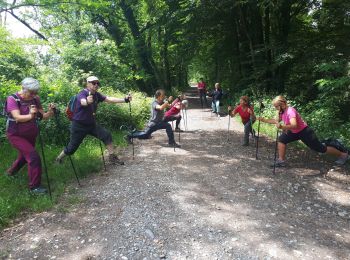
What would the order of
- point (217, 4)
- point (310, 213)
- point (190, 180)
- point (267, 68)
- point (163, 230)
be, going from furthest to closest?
point (217, 4) < point (267, 68) < point (190, 180) < point (310, 213) < point (163, 230)

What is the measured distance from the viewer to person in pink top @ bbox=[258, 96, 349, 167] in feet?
24.3

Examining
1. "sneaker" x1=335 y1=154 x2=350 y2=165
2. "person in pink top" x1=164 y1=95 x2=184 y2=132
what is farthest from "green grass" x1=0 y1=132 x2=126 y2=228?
"sneaker" x1=335 y1=154 x2=350 y2=165

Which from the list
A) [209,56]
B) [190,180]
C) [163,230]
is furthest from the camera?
[209,56]

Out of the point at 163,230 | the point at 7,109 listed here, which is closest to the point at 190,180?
the point at 163,230

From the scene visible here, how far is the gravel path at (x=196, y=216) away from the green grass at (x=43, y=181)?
250 mm

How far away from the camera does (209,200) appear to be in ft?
20.3

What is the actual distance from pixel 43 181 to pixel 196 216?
3.67 m

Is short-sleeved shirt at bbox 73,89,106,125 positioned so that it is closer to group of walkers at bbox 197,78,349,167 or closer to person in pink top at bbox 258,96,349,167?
group of walkers at bbox 197,78,349,167

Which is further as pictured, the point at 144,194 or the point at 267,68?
the point at 267,68

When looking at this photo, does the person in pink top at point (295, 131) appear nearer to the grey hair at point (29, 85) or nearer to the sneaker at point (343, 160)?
the sneaker at point (343, 160)

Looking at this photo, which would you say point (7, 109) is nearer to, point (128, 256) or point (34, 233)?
point (34, 233)

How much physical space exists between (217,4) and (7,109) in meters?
15.5

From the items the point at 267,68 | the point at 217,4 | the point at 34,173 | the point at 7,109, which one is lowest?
the point at 34,173

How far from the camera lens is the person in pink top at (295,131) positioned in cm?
742
